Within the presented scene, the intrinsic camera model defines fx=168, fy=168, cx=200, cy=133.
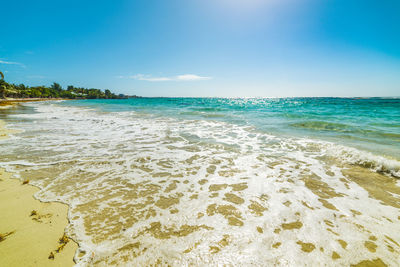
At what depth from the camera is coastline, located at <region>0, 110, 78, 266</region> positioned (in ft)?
7.25

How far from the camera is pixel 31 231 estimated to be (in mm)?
2645

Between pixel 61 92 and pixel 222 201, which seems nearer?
pixel 222 201

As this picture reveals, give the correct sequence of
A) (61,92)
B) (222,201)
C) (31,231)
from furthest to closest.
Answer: (61,92)
(222,201)
(31,231)

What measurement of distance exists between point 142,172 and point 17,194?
2602 mm

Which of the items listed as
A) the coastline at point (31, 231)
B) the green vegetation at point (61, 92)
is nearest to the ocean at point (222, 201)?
the coastline at point (31, 231)

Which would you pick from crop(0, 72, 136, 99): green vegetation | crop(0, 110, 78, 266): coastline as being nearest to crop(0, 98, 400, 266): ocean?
crop(0, 110, 78, 266): coastline

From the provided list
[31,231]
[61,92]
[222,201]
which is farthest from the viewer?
[61,92]

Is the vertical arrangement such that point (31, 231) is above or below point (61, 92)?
below

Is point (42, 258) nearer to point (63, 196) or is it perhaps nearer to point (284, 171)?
point (63, 196)

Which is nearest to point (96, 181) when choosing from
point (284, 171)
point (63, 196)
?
point (63, 196)

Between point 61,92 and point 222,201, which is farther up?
point 61,92

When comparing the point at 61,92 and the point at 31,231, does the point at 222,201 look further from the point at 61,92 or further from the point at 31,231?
the point at 61,92

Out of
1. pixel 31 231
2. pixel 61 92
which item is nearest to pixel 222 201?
pixel 31 231

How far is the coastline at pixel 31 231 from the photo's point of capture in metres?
2.21
